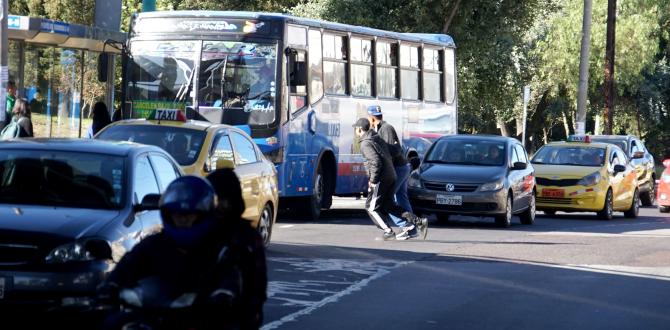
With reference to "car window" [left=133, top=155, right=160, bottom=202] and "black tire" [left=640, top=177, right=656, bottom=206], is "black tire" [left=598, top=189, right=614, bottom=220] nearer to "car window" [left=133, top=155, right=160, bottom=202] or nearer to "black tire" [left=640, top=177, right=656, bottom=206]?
"black tire" [left=640, top=177, right=656, bottom=206]

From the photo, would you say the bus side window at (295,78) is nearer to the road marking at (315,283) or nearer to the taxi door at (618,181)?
the road marking at (315,283)

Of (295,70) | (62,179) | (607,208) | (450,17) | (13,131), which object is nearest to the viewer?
(62,179)

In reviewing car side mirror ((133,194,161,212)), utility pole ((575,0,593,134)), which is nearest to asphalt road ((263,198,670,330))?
car side mirror ((133,194,161,212))

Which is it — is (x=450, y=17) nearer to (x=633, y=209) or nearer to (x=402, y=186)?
(x=633, y=209)

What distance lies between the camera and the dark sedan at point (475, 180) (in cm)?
2112

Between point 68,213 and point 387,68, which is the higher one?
point 387,68

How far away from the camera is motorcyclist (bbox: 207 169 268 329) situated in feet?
17.3

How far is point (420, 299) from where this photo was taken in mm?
12055

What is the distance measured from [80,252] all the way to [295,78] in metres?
12.9

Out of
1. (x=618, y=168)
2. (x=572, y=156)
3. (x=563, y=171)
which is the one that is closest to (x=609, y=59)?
(x=572, y=156)

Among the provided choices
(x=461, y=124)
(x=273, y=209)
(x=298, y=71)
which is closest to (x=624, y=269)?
(x=273, y=209)

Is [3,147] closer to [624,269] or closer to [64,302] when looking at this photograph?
[64,302]

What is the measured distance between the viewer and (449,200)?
21109 millimetres

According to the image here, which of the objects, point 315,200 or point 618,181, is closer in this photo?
point 315,200
